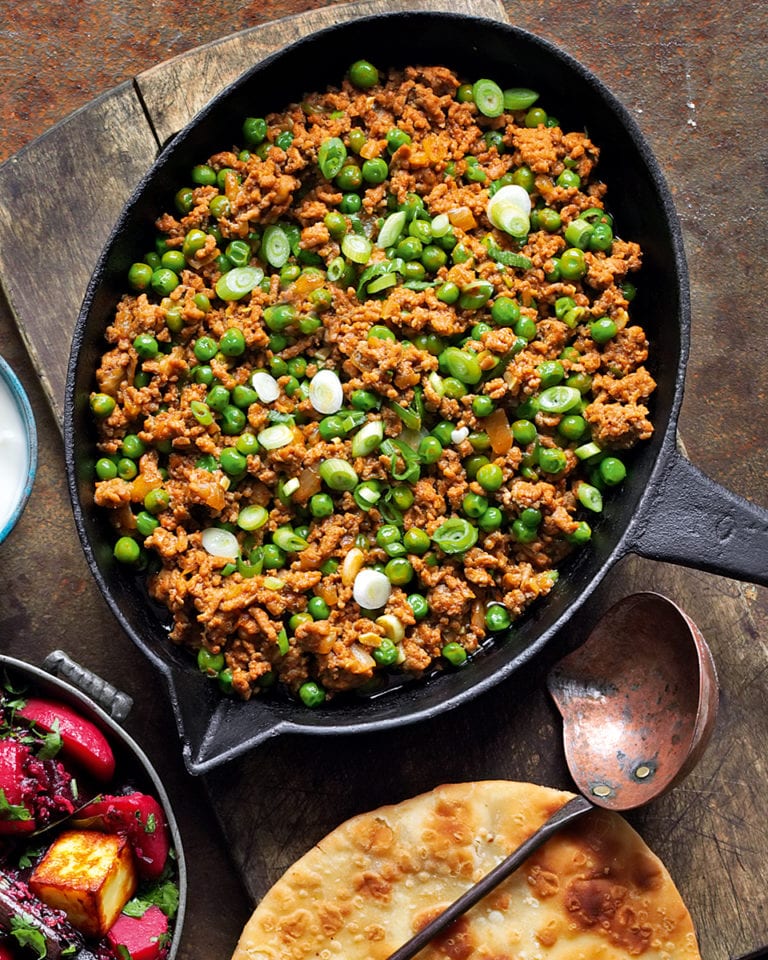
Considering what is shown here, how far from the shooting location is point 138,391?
3.70 metres

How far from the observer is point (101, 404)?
3652 millimetres

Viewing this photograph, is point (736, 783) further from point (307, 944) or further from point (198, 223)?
point (198, 223)

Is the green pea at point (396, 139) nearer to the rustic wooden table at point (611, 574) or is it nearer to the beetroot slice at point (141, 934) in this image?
the rustic wooden table at point (611, 574)

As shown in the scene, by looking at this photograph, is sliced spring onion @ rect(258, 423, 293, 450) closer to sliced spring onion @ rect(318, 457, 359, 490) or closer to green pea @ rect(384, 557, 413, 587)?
sliced spring onion @ rect(318, 457, 359, 490)

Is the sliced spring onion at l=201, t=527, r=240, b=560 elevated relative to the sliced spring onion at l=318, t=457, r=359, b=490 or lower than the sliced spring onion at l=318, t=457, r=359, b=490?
lower

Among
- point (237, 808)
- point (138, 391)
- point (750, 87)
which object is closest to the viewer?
point (138, 391)

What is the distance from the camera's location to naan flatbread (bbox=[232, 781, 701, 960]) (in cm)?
385

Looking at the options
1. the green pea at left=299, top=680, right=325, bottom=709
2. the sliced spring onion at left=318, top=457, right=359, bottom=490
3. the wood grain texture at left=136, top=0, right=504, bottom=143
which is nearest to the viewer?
the sliced spring onion at left=318, top=457, right=359, bottom=490

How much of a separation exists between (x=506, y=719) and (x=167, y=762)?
1350 millimetres

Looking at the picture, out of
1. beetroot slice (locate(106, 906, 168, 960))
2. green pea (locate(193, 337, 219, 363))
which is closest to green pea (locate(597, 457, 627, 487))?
green pea (locate(193, 337, 219, 363))

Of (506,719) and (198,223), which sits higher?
(198,223)

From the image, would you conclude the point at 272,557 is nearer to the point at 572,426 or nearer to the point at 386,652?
the point at 386,652

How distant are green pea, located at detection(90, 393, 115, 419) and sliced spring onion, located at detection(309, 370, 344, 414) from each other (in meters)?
0.69

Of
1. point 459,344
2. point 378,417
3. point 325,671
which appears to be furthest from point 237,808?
point 459,344
